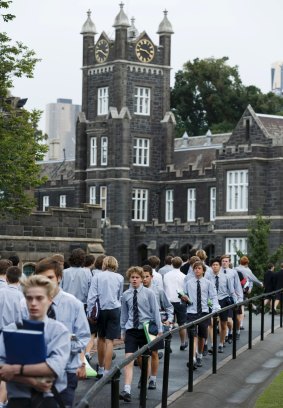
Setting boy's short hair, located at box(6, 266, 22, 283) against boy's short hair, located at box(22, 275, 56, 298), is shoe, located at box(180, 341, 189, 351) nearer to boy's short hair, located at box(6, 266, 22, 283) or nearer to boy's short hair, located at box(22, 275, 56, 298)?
boy's short hair, located at box(6, 266, 22, 283)

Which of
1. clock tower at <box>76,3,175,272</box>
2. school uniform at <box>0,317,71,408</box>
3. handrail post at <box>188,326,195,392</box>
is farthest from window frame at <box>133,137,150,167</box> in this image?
school uniform at <box>0,317,71,408</box>

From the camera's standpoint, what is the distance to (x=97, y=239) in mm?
41688

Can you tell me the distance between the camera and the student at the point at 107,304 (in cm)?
1773

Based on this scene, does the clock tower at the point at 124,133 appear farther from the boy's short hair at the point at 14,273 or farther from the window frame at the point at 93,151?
the boy's short hair at the point at 14,273

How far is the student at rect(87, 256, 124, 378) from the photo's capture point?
17734 millimetres

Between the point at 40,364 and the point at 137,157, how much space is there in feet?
234

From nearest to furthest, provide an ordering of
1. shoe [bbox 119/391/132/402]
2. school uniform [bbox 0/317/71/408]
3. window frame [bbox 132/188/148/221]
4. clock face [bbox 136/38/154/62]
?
school uniform [bbox 0/317/71/408]
shoe [bbox 119/391/132/402]
window frame [bbox 132/188/148/221]
clock face [bbox 136/38/154/62]

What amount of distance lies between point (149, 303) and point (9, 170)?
62.0 feet

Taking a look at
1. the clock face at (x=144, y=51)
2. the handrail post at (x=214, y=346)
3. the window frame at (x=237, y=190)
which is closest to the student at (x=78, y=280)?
the handrail post at (x=214, y=346)

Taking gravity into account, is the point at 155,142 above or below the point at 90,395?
above

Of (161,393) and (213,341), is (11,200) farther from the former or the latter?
(161,393)

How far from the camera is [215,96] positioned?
95562mm

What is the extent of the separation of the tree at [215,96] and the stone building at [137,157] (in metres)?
10.7

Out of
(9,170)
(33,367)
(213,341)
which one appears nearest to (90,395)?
(33,367)
